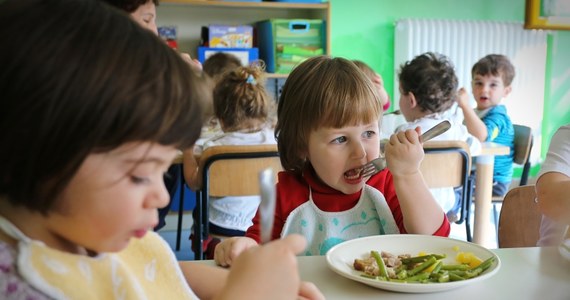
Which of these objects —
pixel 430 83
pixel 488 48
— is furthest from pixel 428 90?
pixel 488 48

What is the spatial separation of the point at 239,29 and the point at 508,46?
214 centimetres

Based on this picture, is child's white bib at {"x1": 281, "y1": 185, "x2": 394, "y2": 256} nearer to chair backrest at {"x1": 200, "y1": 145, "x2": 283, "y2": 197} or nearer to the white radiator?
chair backrest at {"x1": 200, "y1": 145, "x2": 283, "y2": 197}

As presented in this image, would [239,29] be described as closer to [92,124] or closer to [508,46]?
[508,46]

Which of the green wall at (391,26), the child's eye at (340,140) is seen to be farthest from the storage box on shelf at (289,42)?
the child's eye at (340,140)

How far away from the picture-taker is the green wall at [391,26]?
4.06 metres

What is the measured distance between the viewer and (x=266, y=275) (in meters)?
0.50

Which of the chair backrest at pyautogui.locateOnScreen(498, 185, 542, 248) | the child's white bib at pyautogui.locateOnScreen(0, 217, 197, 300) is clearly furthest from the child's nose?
the child's white bib at pyautogui.locateOnScreen(0, 217, 197, 300)

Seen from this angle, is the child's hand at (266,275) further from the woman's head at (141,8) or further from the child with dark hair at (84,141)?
the woman's head at (141,8)

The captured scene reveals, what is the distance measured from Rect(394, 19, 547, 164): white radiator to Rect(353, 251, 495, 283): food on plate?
3331 mm

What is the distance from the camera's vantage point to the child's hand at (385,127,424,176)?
1031 mm

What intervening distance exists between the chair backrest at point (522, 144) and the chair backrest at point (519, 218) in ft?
5.90

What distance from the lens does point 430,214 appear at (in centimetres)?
106

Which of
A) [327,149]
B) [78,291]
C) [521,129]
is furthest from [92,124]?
[521,129]

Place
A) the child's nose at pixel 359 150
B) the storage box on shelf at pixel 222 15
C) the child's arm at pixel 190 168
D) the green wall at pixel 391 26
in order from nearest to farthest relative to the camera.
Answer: the child's nose at pixel 359 150, the child's arm at pixel 190 168, the storage box on shelf at pixel 222 15, the green wall at pixel 391 26
